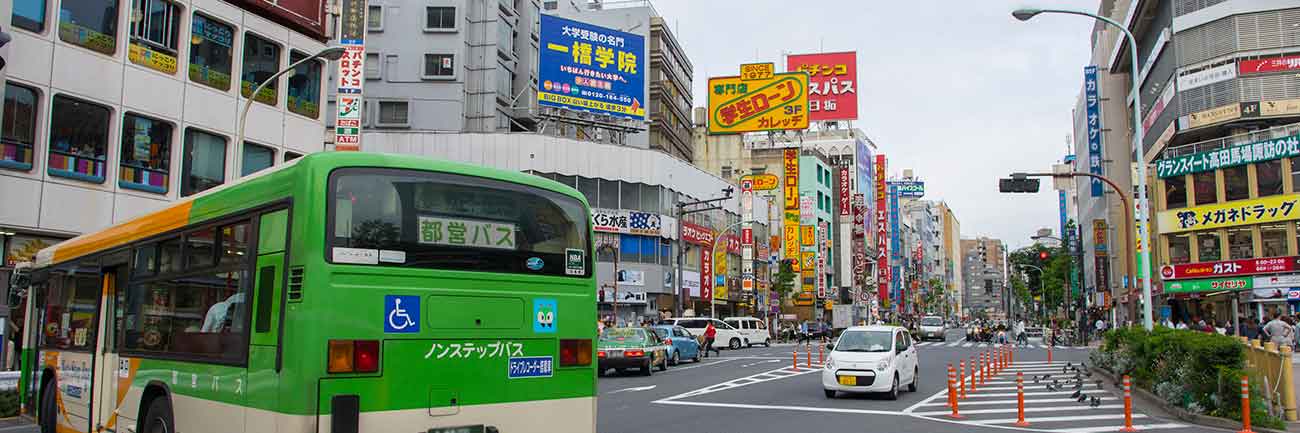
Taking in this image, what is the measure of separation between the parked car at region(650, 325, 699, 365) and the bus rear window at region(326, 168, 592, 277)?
78.6 ft

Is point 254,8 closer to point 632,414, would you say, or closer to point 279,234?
point 632,414

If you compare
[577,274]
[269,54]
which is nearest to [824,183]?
[269,54]

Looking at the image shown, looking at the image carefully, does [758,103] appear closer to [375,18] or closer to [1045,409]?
[375,18]

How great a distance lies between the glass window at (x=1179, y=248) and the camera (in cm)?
4959

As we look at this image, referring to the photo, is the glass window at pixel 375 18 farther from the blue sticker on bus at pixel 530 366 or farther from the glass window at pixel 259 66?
the blue sticker on bus at pixel 530 366

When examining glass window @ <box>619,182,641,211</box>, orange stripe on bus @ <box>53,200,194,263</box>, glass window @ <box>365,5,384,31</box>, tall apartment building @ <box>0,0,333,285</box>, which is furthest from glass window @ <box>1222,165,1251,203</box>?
orange stripe on bus @ <box>53,200,194,263</box>

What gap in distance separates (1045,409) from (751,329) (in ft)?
111

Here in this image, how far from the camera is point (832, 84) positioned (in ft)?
285

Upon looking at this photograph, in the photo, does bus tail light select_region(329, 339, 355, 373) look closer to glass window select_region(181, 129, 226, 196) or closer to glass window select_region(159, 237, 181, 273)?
glass window select_region(159, 237, 181, 273)

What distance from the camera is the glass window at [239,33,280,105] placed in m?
29.5

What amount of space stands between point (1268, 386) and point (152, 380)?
15.4 meters

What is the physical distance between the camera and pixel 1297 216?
1704 inches

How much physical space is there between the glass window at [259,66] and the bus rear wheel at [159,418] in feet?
72.9

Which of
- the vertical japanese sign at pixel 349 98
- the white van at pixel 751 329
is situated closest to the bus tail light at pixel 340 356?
the vertical japanese sign at pixel 349 98
